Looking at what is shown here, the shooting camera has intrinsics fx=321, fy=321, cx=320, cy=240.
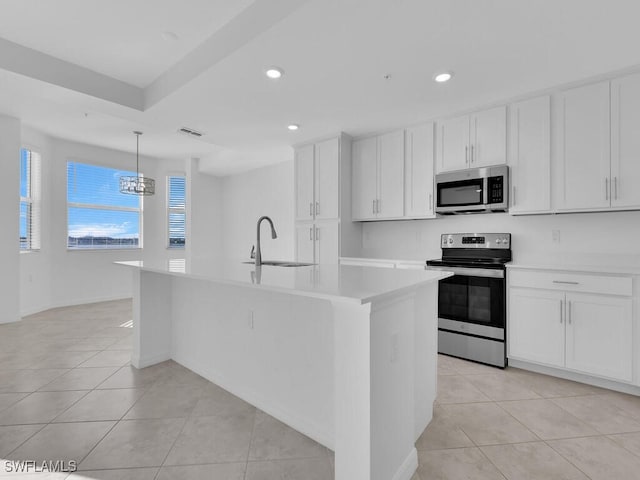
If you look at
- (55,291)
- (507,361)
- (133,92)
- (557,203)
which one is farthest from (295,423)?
(55,291)

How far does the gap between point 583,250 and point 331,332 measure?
2.67 meters

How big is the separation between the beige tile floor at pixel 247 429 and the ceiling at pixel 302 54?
2425mm

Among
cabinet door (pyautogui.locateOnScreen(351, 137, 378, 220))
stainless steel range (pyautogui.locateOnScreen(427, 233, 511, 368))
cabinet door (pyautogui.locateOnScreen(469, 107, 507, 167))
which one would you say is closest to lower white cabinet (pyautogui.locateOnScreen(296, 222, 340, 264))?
cabinet door (pyautogui.locateOnScreen(351, 137, 378, 220))

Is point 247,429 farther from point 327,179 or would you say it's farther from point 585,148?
point 585,148

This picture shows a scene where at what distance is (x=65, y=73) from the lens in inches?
113

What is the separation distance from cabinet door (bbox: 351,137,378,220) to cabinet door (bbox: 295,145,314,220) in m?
0.57

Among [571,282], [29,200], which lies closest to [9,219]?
[29,200]

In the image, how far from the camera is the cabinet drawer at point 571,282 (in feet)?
7.66

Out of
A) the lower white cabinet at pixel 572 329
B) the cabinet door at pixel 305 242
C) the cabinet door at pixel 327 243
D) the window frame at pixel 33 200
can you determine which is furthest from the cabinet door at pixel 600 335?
the window frame at pixel 33 200

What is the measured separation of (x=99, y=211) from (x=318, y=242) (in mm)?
4272

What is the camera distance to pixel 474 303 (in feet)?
9.70

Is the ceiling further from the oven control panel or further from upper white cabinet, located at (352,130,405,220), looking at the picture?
the oven control panel

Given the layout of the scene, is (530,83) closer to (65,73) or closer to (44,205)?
(65,73)

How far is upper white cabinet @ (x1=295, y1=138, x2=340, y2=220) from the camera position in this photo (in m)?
4.01
